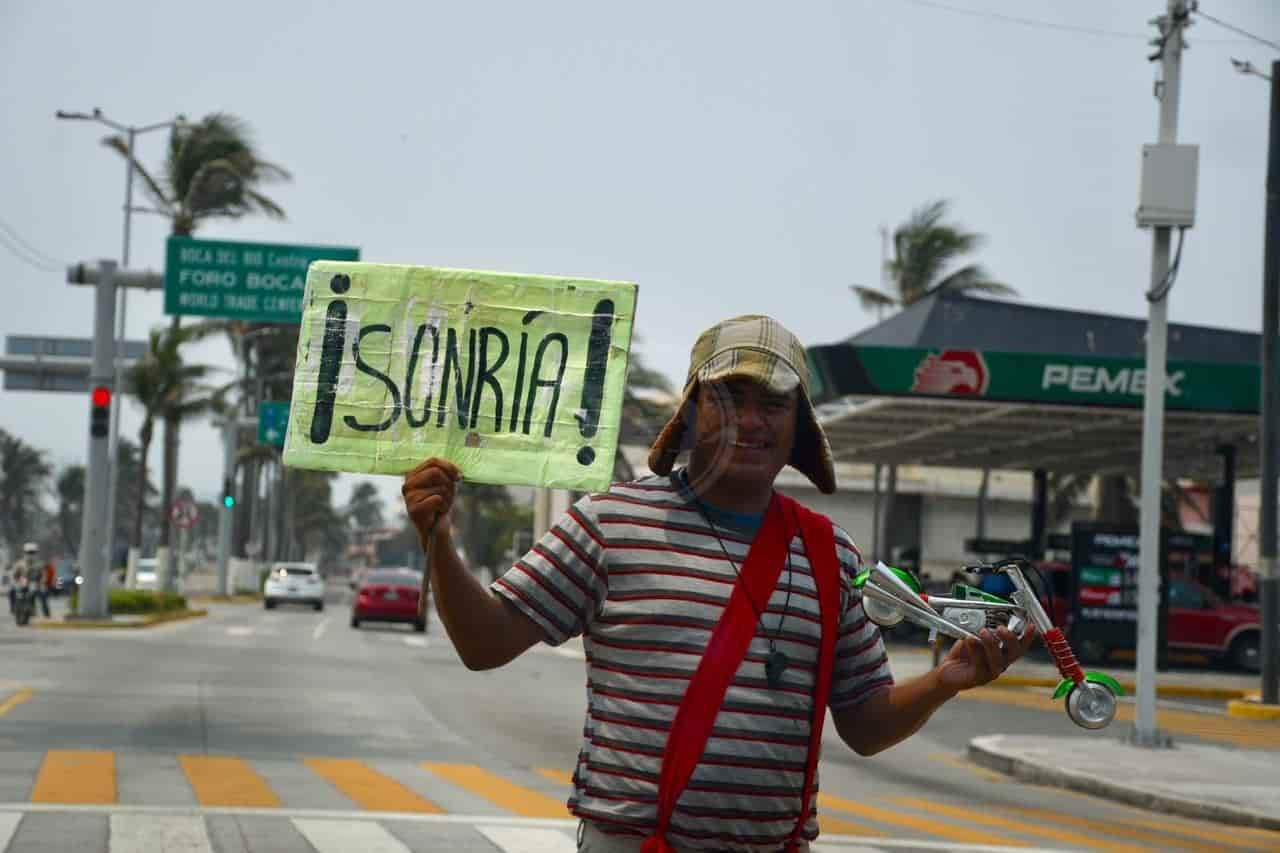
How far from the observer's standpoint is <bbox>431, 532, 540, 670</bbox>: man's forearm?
332cm

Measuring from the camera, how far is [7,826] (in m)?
9.40

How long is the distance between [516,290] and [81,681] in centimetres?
1771

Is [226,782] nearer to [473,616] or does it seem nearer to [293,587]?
[473,616]

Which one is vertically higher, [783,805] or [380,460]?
[380,460]

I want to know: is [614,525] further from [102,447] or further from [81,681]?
[102,447]

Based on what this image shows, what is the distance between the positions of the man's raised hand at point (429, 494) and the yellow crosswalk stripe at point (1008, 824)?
8.66m

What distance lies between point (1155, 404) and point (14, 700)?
11243 mm

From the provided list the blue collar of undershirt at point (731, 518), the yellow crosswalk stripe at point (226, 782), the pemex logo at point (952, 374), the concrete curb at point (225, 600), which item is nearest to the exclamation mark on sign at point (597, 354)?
the blue collar of undershirt at point (731, 518)

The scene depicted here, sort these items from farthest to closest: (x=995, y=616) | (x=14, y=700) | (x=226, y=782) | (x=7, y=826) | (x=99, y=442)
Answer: (x=99, y=442)
(x=14, y=700)
(x=226, y=782)
(x=7, y=826)
(x=995, y=616)

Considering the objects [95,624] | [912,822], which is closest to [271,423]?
[95,624]

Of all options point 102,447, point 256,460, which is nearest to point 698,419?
point 102,447

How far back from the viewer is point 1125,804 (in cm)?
1425

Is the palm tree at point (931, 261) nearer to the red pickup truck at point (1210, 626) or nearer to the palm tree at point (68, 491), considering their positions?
the red pickup truck at point (1210, 626)

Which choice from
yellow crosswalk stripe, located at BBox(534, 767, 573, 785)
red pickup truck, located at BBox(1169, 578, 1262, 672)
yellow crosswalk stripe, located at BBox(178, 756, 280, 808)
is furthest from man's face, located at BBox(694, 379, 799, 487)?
red pickup truck, located at BBox(1169, 578, 1262, 672)
